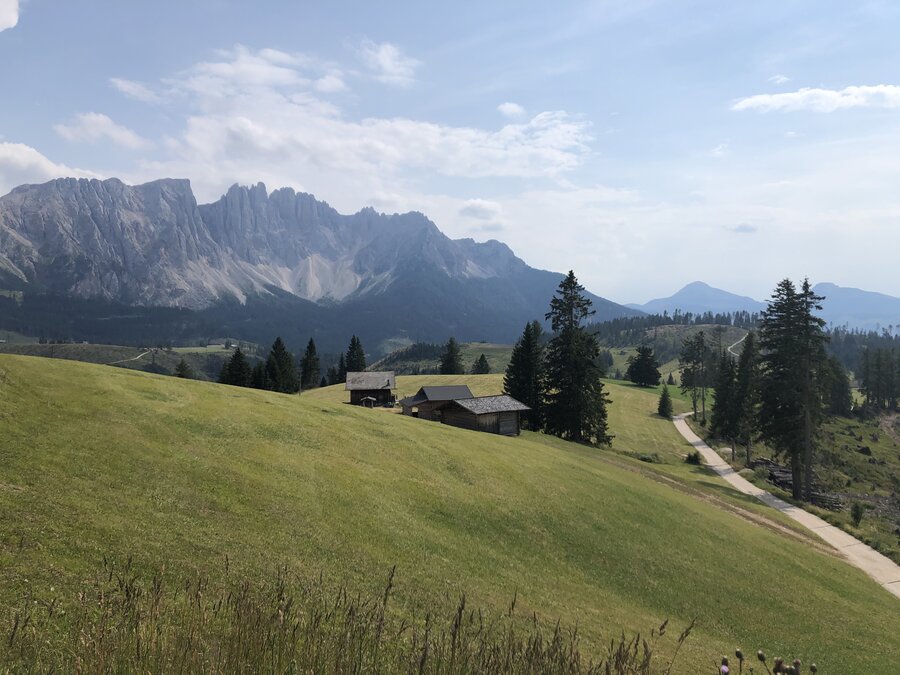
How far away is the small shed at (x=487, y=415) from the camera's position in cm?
5853

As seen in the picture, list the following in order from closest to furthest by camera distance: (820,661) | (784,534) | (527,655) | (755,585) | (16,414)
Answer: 1. (527,655)
2. (820,661)
3. (16,414)
4. (755,585)
5. (784,534)

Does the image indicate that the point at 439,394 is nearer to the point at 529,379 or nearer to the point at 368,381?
the point at 529,379

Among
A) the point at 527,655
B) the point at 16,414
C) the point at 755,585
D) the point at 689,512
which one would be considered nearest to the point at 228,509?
the point at 16,414

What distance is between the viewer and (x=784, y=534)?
37125 millimetres

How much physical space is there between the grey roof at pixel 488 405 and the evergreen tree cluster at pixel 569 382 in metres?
9.17

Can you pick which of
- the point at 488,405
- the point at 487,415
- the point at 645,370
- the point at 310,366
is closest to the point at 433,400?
the point at 488,405

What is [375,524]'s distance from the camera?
19.8 meters

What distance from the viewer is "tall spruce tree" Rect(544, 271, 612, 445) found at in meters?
66.5

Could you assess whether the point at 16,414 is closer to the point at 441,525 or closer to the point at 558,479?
the point at 441,525

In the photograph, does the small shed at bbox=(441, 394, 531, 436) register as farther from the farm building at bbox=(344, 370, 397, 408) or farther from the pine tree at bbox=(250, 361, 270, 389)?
the pine tree at bbox=(250, 361, 270, 389)

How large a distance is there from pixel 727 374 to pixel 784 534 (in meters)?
54.2

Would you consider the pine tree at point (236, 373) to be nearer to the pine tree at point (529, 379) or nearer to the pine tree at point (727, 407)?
the pine tree at point (529, 379)

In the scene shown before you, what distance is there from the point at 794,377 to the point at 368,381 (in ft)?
200

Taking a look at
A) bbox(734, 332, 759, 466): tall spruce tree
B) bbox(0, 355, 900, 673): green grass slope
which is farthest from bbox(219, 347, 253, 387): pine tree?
bbox(734, 332, 759, 466): tall spruce tree
